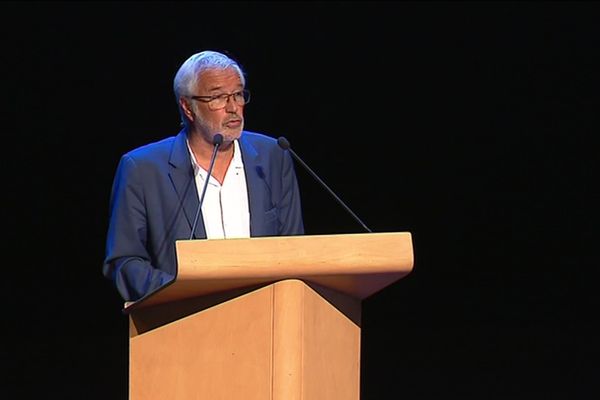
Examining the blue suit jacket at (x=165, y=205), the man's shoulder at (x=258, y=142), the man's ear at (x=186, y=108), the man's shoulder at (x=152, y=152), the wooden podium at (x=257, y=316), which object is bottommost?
the wooden podium at (x=257, y=316)

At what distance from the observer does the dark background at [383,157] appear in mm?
4992

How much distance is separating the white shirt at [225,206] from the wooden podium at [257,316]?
1.64 ft

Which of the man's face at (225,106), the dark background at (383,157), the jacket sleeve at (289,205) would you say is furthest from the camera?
the dark background at (383,157)

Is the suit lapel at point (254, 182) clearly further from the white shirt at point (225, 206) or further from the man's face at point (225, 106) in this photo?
the man's face at point (225, 106)

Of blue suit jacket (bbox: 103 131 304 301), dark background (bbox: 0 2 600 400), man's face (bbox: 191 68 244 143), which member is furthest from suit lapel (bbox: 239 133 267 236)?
dark background (bbox: 0 2 600 400)

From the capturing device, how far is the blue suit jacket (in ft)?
10.2

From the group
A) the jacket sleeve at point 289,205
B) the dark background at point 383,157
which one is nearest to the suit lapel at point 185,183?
the jacket sleeve at point 289,205

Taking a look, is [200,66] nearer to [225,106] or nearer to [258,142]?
[225,106]

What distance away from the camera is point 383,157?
543 cm

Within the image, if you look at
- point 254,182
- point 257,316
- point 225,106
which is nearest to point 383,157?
point 254,182

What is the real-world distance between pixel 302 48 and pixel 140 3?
2.23 feet

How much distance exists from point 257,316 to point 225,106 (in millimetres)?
752

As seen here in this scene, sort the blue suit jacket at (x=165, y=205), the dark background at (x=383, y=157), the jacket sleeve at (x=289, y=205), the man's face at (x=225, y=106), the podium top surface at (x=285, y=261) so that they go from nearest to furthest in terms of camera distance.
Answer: the podium top surface at (x=285, y=261) < the blue suit jacket at (x=165, y=205) < the man's face at (x=225, y=106) < the jacket sleeve at (x=289, y=205) < the dark background at (x=383, y=157)

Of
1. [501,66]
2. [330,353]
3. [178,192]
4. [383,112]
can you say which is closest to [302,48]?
[383,112]
